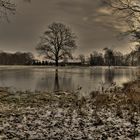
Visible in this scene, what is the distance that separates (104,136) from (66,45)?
64.9 metres

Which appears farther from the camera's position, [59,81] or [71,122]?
[59,81]

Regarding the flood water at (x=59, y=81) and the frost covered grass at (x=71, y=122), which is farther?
the flood water at (x=59, y=81)

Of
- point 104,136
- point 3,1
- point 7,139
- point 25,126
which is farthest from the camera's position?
point 3,1

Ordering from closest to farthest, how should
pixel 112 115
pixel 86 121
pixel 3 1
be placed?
pixel 86 121
pixel 112 115
pixel 3 1

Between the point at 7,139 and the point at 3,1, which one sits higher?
the point at 3,1

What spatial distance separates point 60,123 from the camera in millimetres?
9883

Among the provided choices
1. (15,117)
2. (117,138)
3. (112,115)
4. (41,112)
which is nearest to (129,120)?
(112,115)

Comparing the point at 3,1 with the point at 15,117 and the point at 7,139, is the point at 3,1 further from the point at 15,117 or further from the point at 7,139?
the point at 7,139

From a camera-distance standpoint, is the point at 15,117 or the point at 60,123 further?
the point at 15,117

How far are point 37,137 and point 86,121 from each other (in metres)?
2.35

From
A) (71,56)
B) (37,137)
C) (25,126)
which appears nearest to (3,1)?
(25,126)

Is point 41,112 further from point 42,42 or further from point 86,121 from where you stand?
point 42,42

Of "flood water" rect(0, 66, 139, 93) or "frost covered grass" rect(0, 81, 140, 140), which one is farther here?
"flood water" rect(0, 66, 139, 93)

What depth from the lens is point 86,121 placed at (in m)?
10.3
